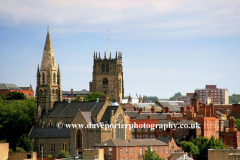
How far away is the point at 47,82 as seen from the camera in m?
146

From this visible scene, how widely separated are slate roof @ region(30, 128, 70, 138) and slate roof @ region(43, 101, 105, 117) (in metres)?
5.02

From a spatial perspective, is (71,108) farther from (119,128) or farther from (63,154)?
(63,154)

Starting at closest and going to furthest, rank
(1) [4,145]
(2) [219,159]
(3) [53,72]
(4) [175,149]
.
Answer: (2) [219,159] < (1) [4,145] < (4) [175,149] < (3) [53,72]

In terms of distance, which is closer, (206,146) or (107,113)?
(206,146)

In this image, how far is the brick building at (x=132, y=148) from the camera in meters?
115

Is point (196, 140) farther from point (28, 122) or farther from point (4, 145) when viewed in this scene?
point (4, 145)

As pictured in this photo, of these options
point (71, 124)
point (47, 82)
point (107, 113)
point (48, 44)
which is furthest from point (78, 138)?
A: point (48, 44)

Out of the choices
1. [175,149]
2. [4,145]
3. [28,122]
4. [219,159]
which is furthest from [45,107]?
[219,159]

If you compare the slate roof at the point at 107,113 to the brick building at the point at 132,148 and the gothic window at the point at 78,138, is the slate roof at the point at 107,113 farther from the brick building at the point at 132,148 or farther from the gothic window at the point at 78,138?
the brick building at the point at 132,148

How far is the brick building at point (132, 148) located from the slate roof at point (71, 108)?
14.5 m

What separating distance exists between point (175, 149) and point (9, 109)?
4052cm

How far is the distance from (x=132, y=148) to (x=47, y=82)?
3530 cm

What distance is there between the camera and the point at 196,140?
435 feet

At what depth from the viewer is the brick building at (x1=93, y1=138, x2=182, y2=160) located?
115 metres
